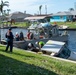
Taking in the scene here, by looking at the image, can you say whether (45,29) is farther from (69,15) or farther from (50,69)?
(69,15)

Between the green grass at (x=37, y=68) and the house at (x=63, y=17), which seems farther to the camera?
the house at (x=63, y=17)

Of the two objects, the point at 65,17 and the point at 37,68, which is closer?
the point at 37,68

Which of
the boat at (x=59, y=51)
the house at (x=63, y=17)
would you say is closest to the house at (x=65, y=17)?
the house at (x=63, y=17)

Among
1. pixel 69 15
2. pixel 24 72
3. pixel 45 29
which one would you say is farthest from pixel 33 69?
pixel 69 15

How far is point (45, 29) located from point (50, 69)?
947 inches

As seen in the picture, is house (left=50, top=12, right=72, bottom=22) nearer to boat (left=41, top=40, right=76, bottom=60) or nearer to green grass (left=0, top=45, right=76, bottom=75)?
boat (left=41, top=40, right=76, bottom=60)

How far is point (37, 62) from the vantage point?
14.6 meters

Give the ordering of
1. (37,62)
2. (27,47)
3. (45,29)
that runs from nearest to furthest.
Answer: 1. (37,62)
2. (27,47)
3. (45,29)

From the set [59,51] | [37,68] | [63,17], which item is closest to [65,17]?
[63,17]

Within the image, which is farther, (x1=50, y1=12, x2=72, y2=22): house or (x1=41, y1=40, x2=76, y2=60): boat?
(x1=50, y1=12, x2=72, y2=22): house

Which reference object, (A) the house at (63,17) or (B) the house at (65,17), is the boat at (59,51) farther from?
(A) the house at (63,17)

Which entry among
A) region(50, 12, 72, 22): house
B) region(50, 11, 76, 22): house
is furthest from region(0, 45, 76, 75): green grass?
region(50, 12, 72, 22): house

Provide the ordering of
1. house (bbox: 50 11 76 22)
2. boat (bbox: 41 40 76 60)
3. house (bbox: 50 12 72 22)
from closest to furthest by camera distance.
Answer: boat (bbox: 41 40 76 60)
house (bbox: 50 11 76 22)
house (bbox: 50 12 72 22)

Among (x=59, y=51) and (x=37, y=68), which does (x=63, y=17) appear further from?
(x=37, y=68)
